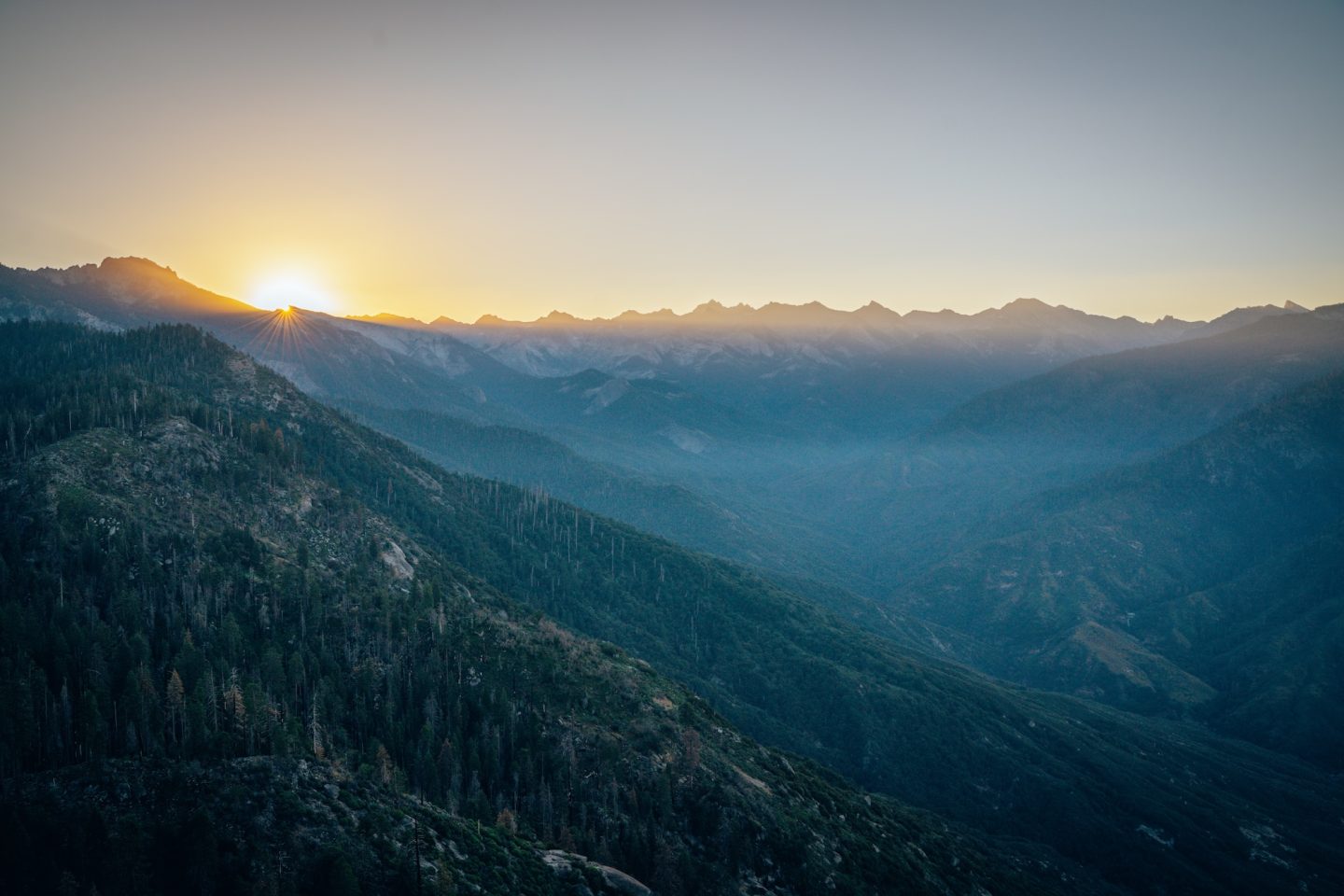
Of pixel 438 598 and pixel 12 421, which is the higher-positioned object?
pixel 12 421

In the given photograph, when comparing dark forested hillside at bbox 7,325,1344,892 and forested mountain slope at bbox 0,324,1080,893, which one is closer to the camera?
forested mountain slope at bbox 0,324,1080,893

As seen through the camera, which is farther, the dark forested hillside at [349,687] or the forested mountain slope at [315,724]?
the dark forested hillside at [349,687]

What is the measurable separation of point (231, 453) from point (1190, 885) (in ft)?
946

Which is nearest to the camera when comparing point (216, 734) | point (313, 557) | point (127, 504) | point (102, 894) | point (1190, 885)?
point (102, 894)

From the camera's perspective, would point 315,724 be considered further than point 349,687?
No

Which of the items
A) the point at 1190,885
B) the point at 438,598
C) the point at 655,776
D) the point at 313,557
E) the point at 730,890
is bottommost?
the point at 1190,885

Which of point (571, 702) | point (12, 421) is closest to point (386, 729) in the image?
point (571, 702)

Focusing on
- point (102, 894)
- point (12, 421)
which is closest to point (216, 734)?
point (102, 894)

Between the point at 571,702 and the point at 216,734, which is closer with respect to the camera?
the point at 216,734

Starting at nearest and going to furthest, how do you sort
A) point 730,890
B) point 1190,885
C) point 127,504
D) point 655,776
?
point 730,890 < point 655,776 < point 127,504 < point 1190,885

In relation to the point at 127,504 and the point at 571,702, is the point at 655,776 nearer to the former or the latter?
the point at 571,702

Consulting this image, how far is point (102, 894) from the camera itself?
62625 mm

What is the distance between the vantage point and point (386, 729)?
13612 centimetres

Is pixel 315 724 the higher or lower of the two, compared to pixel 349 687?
higher
